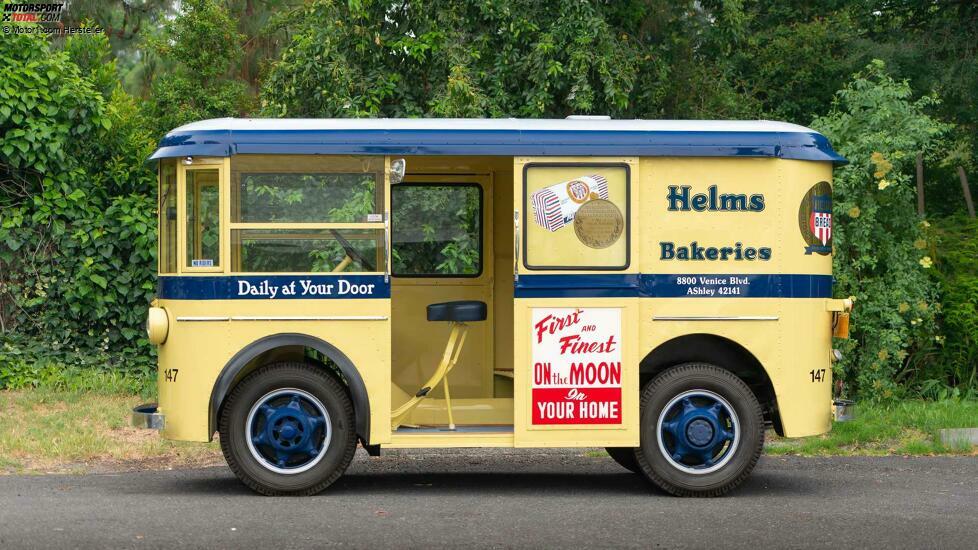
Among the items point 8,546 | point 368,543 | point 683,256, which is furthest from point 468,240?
point 8,546

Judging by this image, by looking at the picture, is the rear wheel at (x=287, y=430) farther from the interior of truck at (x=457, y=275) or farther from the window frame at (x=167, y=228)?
the interior of truck at (x=457, y=275)

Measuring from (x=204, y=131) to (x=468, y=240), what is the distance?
7.34 feet

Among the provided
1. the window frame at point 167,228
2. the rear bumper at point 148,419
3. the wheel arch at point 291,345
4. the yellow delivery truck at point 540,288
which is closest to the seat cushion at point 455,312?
the yellow delivery truck at point 540,288

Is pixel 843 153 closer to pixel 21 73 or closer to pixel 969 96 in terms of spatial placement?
pixel 969 96

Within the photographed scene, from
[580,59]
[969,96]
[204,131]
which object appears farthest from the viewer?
[969,96]

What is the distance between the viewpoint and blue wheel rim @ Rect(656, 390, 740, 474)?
8430 mm

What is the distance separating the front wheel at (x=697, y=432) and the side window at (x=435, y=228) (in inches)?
75.5

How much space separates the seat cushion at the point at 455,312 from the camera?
8.80 meters

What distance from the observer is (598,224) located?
332 inches

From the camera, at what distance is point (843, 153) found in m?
12.5

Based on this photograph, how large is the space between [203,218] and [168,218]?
0.29 m

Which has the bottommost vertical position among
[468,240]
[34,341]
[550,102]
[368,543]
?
[368,543]

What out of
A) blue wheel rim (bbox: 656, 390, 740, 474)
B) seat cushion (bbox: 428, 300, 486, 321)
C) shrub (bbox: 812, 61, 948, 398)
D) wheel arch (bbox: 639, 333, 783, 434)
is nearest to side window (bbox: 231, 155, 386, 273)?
seat cushion (bbox: 428, 300, 486, 321)

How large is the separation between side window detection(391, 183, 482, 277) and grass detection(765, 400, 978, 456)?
3.26 metres
